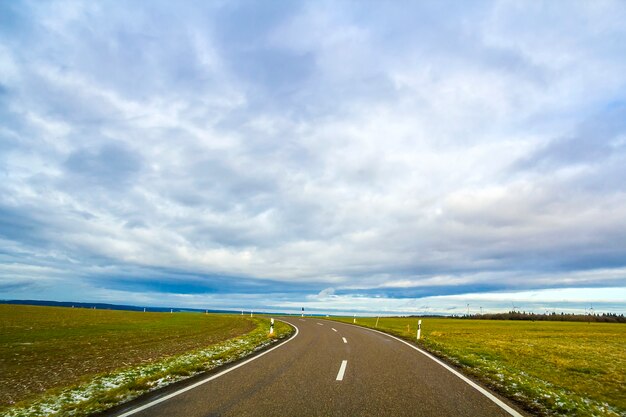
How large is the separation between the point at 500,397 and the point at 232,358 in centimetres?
909

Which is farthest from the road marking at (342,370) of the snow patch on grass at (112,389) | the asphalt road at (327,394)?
the snow patch on grass at (112,389)

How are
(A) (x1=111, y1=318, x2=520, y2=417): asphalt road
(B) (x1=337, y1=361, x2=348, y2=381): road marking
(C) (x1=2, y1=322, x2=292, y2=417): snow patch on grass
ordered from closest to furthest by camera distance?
1. (A) (x1=111, y1=318, x2=520, y2=417): asphalt road
2. (C) (x1=2, y1=322, x2=292, y2=417): snow patch on grass
3. (B) (x1=337, y1=361, x2=348, y2=381): road marking

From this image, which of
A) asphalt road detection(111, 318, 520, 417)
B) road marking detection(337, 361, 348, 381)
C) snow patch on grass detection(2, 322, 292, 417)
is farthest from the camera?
road marking detection(337, 361, 348, 381)

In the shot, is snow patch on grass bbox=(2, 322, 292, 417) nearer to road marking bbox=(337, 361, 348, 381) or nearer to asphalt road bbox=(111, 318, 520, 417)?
asphalt road bbox=(111, 318, 520, 417)

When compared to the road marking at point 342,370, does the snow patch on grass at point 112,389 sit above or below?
below

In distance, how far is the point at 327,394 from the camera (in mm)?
7883

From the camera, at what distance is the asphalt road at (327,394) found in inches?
265

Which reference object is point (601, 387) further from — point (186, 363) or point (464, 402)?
point (186, 363)

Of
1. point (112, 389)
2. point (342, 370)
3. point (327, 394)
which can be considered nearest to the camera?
point (327, 394)

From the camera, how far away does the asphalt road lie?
6.74 m

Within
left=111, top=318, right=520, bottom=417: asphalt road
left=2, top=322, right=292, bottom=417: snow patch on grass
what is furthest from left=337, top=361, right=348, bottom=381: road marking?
left=2, top=322, right=292, bottom=417: snow patch on grass

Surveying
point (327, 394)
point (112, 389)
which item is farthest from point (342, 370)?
point (112, 389)

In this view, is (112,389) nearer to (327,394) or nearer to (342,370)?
(327,394)

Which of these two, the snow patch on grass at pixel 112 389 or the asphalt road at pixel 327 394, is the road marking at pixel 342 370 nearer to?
the asphalt road at pixel 327 394
